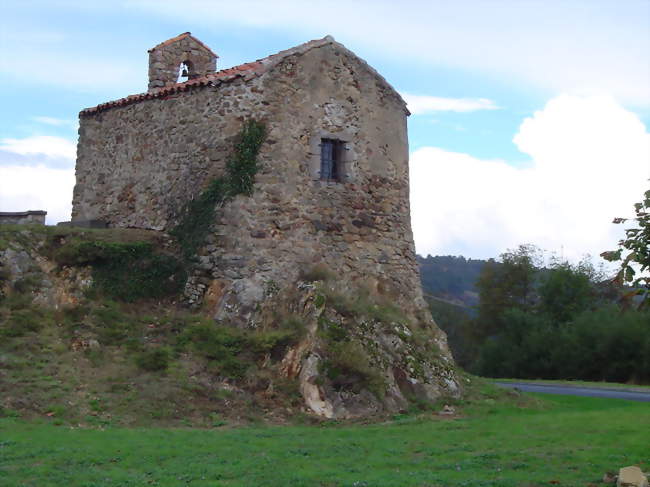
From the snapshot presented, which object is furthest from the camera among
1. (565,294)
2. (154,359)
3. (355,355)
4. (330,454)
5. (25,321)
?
(565,294)

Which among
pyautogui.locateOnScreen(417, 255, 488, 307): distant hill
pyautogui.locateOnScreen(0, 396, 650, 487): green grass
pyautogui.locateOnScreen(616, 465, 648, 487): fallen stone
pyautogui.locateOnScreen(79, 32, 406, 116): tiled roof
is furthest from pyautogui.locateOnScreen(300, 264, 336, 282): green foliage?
pyautogui.locateOnScreen(417, 255, 488, 307): distant hill

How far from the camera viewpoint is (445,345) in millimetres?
20000

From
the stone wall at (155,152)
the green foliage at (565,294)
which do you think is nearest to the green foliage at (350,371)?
the stone wall at (155,152)

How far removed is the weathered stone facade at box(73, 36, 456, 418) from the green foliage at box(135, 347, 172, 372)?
1.90 metres

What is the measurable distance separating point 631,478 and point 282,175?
1104 centimetres

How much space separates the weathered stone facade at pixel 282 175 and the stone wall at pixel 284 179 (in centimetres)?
3

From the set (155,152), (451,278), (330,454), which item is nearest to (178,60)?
(155,152)

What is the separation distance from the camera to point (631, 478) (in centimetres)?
920

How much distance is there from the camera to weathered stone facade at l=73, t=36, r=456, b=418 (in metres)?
17.8

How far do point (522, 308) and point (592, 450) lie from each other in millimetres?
37267

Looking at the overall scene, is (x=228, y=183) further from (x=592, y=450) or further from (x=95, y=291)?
(x=592, y=450)

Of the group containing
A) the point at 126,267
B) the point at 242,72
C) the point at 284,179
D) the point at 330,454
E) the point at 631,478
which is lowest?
the point at 330,454

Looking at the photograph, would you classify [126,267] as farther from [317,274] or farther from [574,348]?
[574,348]

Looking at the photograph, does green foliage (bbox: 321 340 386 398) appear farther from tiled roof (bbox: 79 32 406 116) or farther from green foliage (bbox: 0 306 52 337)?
tiled roof (bbox: 79 32 406 116)
